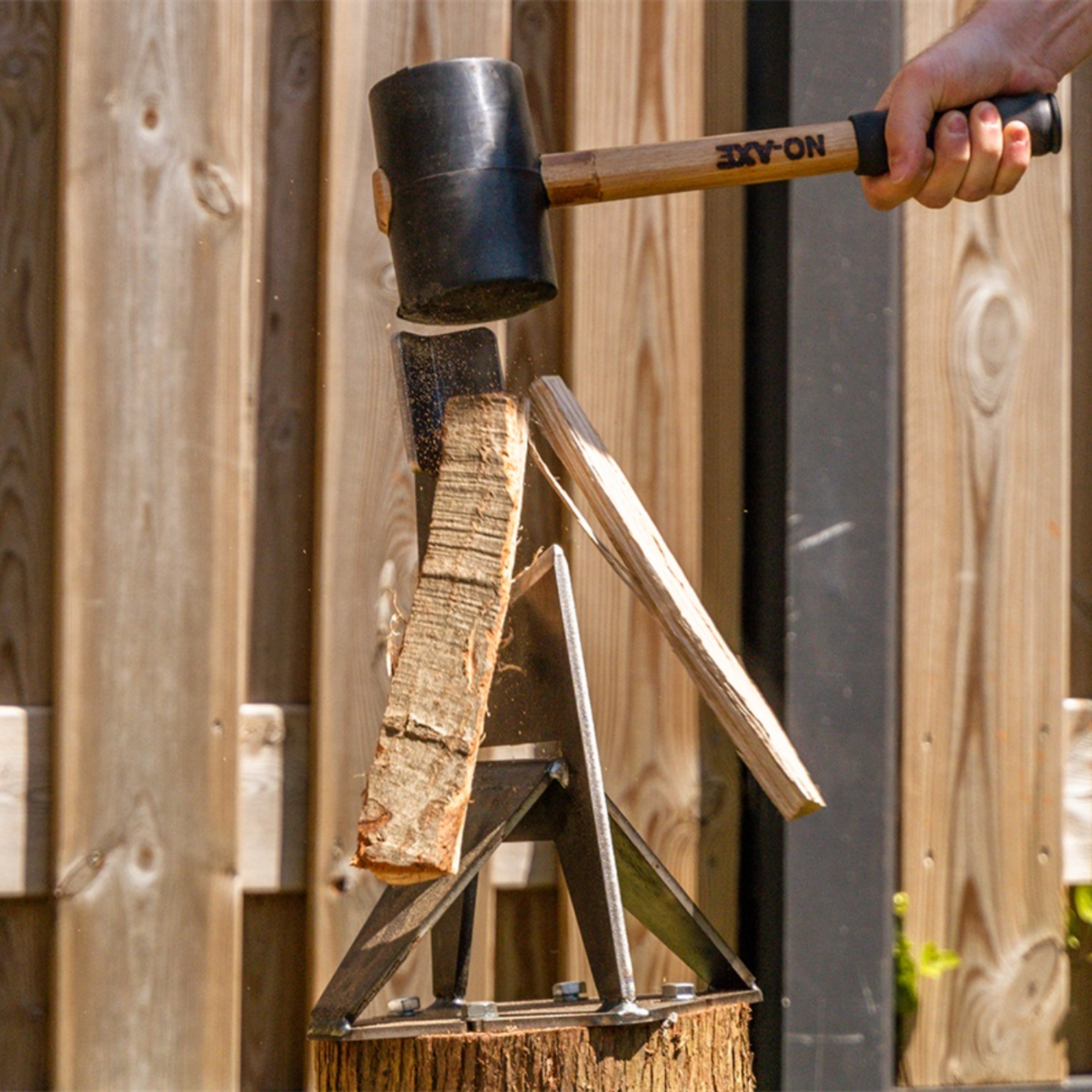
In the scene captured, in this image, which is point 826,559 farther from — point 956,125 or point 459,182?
point 459,182

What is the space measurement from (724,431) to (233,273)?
2.56 ft

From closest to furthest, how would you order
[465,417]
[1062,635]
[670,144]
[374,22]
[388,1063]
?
[388,1063] < [465,417] < [670,144] < [374,22] < [1062,635]

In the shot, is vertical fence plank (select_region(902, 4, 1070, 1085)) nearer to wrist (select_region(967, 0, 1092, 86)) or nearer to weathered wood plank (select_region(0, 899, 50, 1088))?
→ wrist (select_region(967, 0, 1092, 86))

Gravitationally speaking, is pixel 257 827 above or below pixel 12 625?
below

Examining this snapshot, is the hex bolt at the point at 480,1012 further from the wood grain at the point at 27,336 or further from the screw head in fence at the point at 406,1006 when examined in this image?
the wood grain at the point at 27,336

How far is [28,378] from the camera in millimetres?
1871

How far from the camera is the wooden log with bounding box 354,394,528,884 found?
1.08 metres

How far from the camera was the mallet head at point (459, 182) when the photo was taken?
1385mm

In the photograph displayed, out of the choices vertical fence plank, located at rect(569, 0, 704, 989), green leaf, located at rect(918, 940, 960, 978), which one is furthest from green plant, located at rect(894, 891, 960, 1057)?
vertical fence plank, located at rect(569, 0, 704, 989)

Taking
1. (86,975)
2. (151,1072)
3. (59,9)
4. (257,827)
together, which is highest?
(59,9)

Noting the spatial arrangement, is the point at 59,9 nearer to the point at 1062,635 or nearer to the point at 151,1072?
the point at 151,1072

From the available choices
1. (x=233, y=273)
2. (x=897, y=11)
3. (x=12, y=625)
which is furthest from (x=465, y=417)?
(x=897, y=11)

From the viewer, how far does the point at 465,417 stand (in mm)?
1271

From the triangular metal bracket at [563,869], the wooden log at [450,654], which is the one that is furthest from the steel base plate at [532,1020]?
the wooden log at [450,654]
